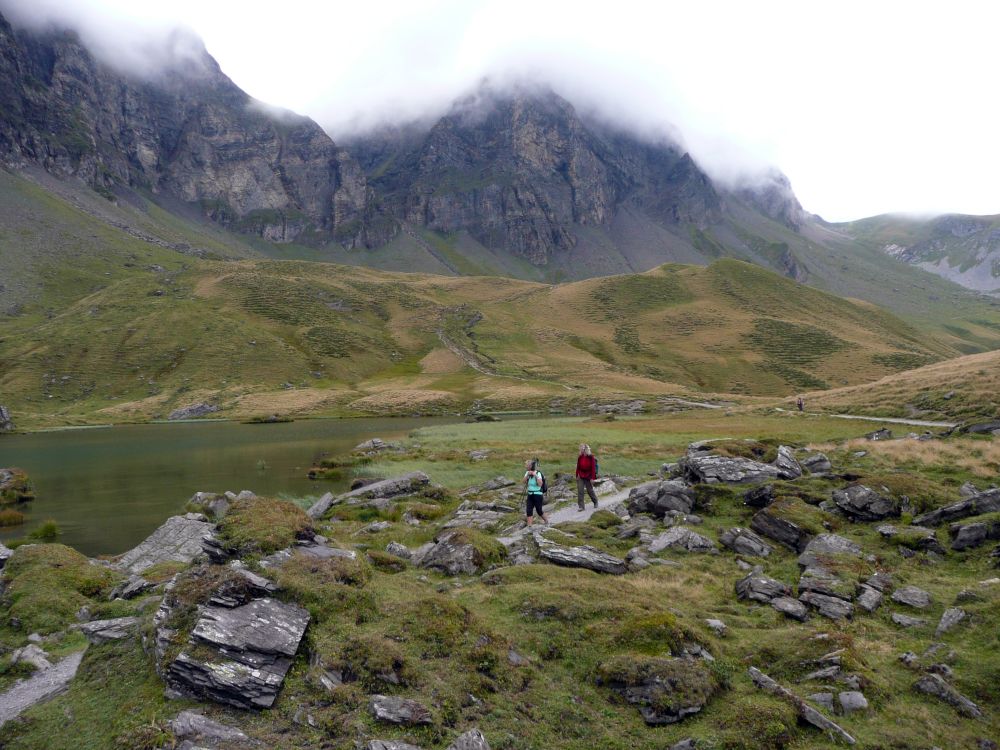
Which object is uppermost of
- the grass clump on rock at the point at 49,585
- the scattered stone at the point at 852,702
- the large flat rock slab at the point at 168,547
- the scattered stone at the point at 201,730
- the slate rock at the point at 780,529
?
the scattered stone at the point at 852,702

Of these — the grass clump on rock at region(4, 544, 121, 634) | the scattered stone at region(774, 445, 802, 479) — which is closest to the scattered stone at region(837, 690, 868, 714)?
the scattered stone at region(774, 445, 802, 479)

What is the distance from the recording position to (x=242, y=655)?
36.5 feet

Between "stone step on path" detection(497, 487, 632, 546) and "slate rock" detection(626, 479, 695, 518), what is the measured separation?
1558 mm

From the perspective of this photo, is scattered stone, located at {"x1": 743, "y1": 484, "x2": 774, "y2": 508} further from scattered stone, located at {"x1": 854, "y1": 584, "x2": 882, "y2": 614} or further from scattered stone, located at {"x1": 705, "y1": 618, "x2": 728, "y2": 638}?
scattered stone, located at {"x1": 705, "y1": 618, "x2": 728, "y2": 638}

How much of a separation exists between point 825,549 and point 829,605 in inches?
174

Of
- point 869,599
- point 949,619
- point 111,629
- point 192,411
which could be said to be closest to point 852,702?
point 949,619

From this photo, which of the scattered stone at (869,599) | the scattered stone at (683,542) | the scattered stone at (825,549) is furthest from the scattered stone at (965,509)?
the scattered stone at (683,542)

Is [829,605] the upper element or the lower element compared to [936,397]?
lower

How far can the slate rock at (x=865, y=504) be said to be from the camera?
21.4 m

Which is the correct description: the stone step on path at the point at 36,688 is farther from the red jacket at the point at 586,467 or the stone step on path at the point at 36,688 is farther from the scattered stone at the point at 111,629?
the red jacket at the point at 586,467

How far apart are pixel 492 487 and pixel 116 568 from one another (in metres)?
21.4

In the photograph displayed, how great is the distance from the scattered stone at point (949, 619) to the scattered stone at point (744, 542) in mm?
6144

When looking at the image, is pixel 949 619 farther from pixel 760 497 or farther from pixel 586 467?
pixel 586 467

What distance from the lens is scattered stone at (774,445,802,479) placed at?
26.9m
